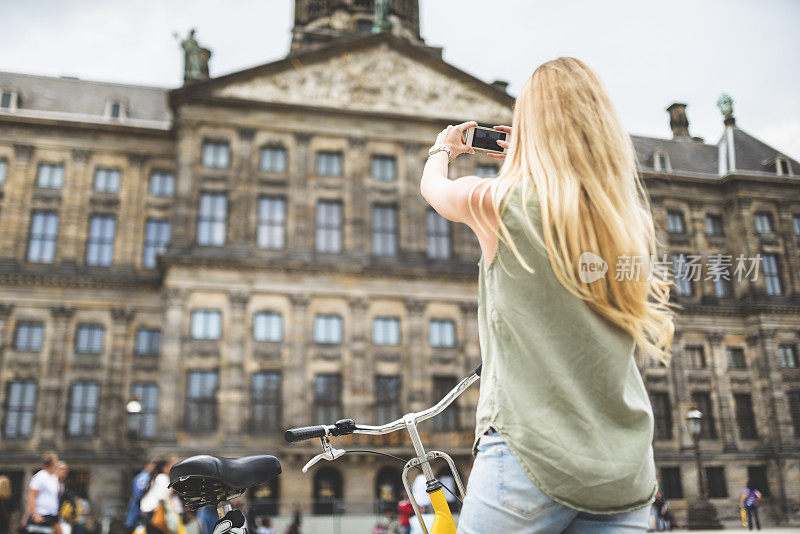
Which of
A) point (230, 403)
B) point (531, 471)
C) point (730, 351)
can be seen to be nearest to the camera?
point (531, 471)

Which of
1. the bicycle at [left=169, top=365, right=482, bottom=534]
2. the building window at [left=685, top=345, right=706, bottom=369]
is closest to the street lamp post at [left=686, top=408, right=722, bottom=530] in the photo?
the building window at [left=685, top=345, right=706, bottom=369]

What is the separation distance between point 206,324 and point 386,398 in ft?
26.1

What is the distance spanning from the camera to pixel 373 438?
2856cm

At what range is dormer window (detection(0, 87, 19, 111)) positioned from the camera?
33.6 m

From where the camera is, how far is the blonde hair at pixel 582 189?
1783 mm

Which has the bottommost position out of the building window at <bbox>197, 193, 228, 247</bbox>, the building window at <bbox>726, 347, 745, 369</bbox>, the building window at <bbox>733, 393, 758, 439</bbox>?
the building window at <bbox>733, 393, 758, 439</bbox>

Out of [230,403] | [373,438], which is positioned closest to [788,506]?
[373,438]

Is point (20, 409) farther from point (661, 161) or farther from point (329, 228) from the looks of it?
point (661, 161)

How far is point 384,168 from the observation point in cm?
3206

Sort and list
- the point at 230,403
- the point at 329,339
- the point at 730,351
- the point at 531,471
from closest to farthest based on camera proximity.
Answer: the point at 531,471
the point at 230,403
the point at 329,339
the point at 730,351

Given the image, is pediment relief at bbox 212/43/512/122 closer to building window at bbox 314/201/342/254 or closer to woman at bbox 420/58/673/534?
building window at bbox 314/201/342/254

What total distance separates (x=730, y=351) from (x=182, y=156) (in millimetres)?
29867

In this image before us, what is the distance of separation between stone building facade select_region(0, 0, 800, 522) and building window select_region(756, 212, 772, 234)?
22.0 feet

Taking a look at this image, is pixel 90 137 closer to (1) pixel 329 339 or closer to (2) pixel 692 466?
(1) pixel 329 339
